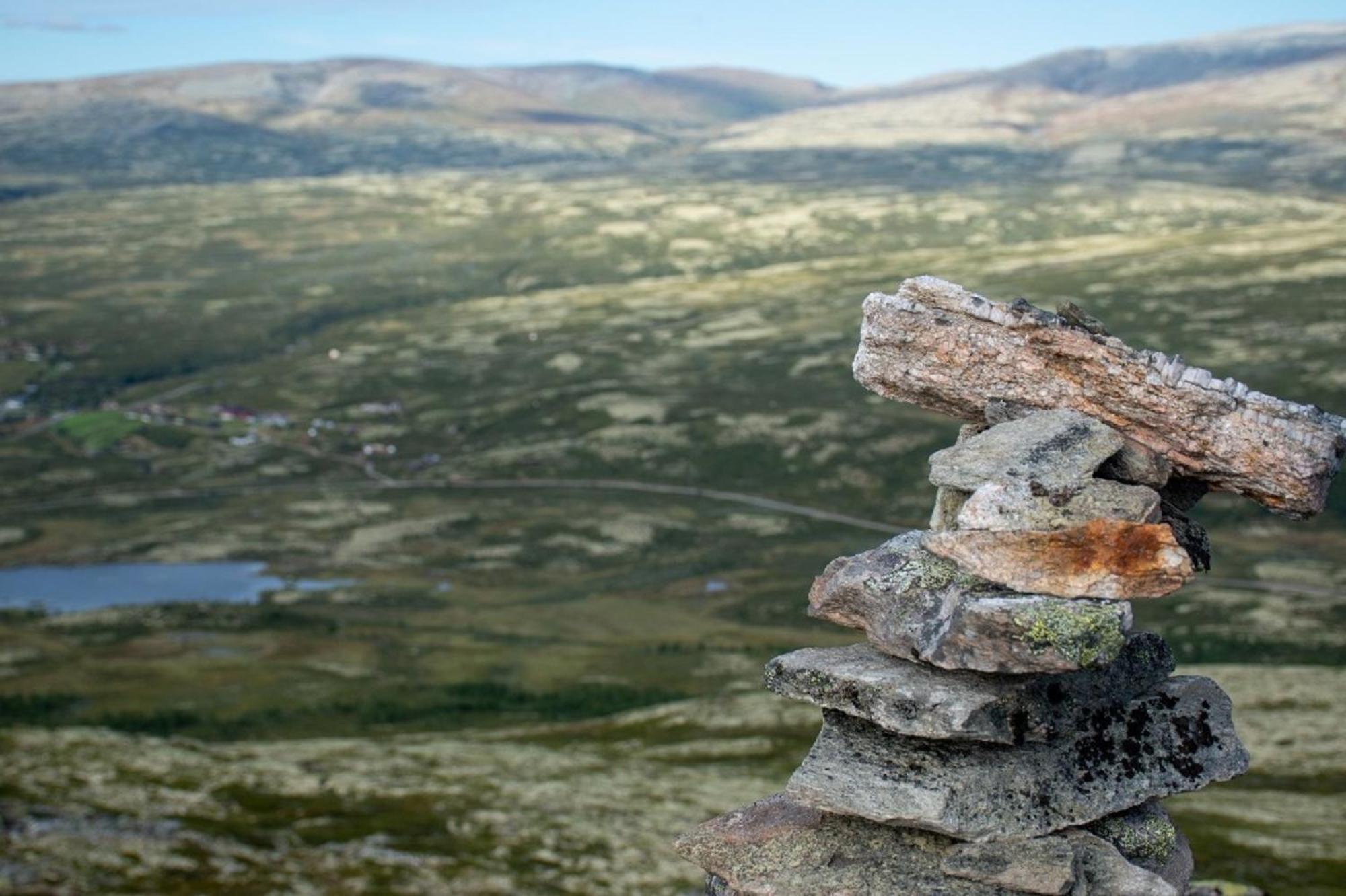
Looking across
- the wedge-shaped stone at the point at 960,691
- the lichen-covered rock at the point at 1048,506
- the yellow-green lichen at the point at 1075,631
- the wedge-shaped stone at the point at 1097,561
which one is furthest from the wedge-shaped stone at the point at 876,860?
the lichen-covered rock at the point at 1048,506

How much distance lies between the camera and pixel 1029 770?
91.0 feet

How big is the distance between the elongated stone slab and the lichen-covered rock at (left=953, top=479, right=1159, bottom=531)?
2208 millimetres

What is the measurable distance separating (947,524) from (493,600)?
132 meters

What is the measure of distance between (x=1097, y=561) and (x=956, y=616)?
294cm

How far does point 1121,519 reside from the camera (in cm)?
2675

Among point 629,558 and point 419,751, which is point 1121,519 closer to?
point 419,751

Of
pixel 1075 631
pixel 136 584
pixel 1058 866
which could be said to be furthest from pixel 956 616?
pixel 136 584

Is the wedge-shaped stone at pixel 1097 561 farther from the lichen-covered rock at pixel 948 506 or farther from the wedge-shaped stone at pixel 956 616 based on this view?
the lichen-covered rock at pixel 948 506

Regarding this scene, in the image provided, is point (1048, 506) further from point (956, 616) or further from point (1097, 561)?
point (956, 616)

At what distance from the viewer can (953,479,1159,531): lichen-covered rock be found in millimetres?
26922

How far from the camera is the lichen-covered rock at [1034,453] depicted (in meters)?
27.6

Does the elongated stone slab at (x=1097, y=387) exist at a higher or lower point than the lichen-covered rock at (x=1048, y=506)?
higher

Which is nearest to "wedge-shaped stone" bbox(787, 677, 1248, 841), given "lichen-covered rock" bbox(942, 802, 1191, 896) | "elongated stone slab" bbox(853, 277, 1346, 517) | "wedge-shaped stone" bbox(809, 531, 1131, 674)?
"lichen-covered rock" bbox(942, 802, 1191, 896)

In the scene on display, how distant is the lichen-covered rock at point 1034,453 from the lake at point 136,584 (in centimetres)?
14318
